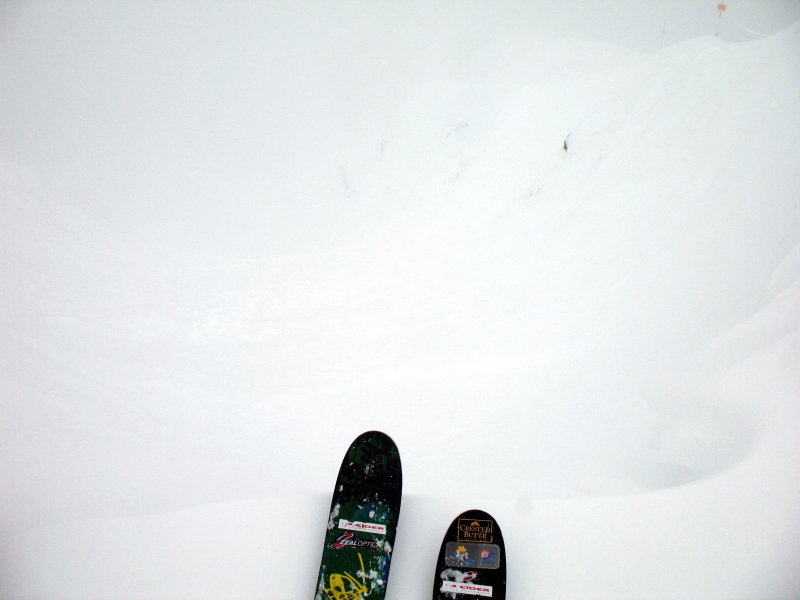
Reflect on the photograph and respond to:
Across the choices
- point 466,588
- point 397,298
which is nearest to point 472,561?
point 466,588

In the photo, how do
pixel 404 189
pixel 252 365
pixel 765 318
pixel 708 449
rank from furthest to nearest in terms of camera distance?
pixel 404 189, pixel 252 365, pixel 765 318, pixel 708 449

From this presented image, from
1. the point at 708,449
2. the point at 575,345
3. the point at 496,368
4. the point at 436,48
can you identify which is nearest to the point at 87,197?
the point at 436,48

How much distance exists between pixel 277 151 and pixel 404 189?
0.68m

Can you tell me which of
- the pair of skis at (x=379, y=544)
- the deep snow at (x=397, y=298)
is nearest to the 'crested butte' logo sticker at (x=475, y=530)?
the pair of skis at (x=379, y=544)

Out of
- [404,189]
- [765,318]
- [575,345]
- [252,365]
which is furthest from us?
[404,189]

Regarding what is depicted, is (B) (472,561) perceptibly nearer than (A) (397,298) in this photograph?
Yes

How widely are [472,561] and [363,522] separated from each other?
1.32 ft

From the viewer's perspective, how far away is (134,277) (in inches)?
94.7

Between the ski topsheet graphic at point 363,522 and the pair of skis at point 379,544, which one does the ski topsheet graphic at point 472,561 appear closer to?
the pair of skis at point 379,544

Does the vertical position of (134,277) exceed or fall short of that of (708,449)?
it exceeds it

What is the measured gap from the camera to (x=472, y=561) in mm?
1678

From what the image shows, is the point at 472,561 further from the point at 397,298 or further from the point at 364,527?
the point at 397,298

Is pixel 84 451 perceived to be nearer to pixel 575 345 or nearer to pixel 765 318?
→ pixel 575 345

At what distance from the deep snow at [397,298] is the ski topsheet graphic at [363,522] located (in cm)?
9
